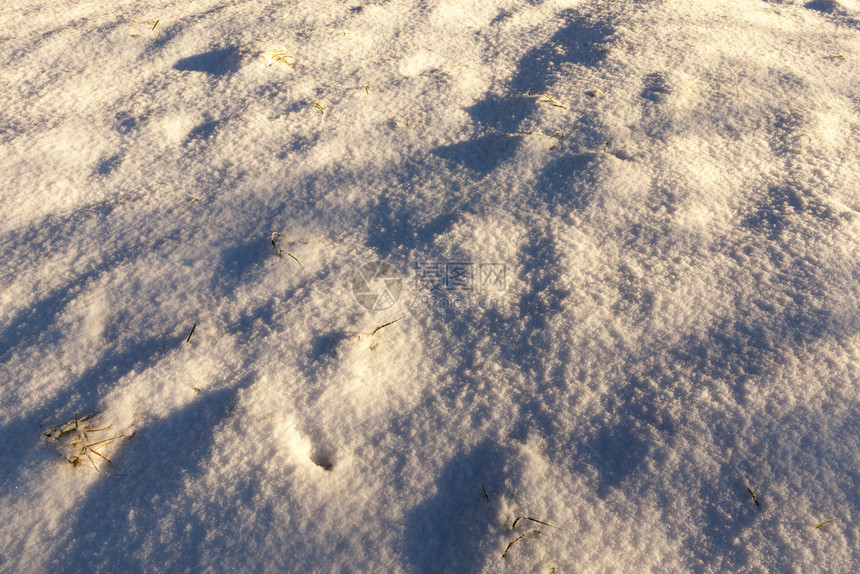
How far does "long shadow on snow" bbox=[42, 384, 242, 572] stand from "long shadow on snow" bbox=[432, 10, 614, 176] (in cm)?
109

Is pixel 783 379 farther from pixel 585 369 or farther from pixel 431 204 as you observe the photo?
pixel 431 204

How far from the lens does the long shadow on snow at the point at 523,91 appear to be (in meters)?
1.75

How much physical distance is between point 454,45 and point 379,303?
4.84 feet

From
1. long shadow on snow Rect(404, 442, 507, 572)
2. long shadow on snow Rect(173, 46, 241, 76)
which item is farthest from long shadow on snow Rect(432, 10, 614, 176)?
long shadow on snow Rect(173, 46, 241, 76)

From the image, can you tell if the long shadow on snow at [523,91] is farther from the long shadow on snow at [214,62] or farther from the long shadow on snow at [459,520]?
the long shadow on snow at [214,62]

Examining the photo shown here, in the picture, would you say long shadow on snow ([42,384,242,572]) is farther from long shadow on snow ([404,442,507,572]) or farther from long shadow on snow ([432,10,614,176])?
long shadow on snow ([432,10,614,176])

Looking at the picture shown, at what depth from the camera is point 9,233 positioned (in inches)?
61.5

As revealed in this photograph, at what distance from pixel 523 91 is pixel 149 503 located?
1812mm

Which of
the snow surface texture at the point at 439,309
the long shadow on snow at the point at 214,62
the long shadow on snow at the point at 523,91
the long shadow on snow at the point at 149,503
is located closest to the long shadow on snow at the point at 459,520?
the snow surface texture at the point at 439,309

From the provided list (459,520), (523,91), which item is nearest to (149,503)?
(459,520)

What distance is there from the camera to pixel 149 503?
102 cm

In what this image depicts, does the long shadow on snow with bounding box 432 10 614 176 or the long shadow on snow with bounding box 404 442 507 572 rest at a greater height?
the long shadow on snow with bounding box 432 10 614 176

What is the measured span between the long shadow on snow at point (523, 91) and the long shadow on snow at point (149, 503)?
109cm

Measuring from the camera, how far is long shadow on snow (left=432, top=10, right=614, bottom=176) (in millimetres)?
1746
